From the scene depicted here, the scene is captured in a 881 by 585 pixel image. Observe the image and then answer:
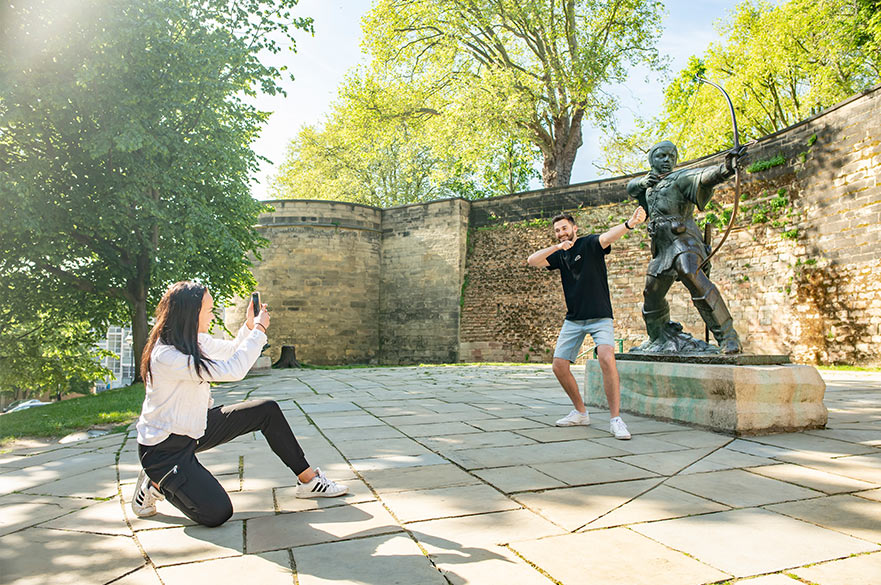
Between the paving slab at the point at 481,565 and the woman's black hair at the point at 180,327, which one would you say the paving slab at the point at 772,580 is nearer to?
the paving slab at the point at 481,565

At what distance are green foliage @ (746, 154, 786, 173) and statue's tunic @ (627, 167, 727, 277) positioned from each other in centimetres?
822

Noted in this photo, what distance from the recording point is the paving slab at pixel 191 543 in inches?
80.0

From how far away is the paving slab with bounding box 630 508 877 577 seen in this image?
189 centimetres

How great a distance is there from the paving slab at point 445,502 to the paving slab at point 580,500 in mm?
122

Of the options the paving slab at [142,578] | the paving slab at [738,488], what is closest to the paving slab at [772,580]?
the paving slab at [738,488]

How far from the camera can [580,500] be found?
102 inches

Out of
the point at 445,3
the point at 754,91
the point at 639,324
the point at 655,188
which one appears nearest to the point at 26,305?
the point at 655,188

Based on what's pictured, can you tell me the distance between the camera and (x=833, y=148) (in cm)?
1077

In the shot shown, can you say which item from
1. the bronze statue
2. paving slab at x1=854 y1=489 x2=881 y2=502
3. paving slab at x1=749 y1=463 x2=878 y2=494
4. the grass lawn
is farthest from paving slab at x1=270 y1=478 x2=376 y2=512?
the grass lawn

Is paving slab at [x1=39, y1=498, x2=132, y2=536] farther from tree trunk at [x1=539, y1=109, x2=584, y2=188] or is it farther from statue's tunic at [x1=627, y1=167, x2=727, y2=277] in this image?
tree trunk at [x1=539, y1=109, x2=584, y2=188]

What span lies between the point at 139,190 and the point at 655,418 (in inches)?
376

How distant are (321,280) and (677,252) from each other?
15.1m

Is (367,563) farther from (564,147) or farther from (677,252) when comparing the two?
(564,147)

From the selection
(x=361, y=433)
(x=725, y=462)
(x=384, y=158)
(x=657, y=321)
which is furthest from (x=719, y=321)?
(x=384, y=158)
